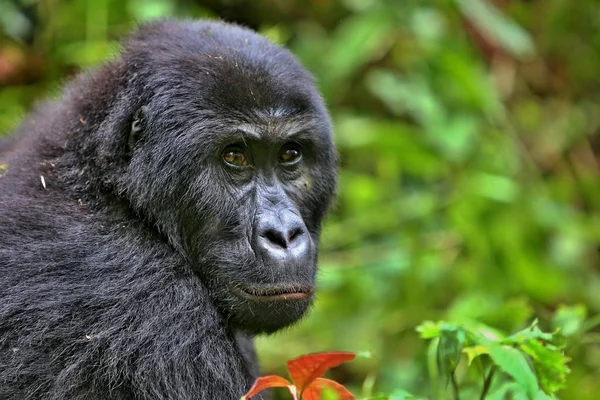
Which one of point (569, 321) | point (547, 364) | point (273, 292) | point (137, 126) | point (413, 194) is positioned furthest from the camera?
point (413, 194)

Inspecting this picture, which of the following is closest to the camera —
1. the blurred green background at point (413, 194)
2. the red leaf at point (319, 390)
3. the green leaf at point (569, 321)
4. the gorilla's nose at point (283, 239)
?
the red leaf at point (319, 390)

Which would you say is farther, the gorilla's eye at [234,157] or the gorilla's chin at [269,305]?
the gorilla's eye at [234,157]

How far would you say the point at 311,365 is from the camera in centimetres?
191

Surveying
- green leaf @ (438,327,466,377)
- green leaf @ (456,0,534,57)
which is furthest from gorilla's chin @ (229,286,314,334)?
green leaf @ (456,0,534,57)

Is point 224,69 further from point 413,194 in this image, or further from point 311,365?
point 413,194

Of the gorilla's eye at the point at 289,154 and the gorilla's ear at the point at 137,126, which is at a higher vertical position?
the gorilla's ear at the point at 137,126

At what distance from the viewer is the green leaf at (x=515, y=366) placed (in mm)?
2059

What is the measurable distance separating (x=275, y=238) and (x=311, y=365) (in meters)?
0.78

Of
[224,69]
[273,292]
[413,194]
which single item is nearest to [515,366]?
[273,292]

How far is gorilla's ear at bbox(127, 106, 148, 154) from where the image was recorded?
273 cm

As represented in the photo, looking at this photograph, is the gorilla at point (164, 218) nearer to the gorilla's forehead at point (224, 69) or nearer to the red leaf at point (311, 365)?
the gorilla's forehead at point (224, 69)

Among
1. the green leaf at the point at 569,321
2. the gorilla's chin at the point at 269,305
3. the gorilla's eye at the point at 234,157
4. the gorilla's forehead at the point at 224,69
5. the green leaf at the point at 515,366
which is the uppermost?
the gorilla's forehead at the point at 224,69

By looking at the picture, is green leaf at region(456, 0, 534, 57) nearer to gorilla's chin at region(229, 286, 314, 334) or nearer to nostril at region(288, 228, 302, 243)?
nostril at region(288, 228, 302, 243)

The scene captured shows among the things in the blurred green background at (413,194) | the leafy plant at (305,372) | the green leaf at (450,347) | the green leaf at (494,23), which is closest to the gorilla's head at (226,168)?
the green leaf at (450,347)
